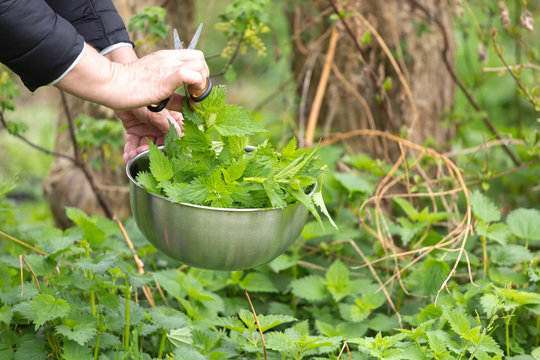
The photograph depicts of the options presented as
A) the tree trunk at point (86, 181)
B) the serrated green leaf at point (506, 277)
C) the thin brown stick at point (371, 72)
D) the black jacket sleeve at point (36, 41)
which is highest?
the black jacket sleeve at point (36, 41)

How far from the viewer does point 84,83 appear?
1364 millimetres

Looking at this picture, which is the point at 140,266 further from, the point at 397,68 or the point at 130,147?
the point at 397,68

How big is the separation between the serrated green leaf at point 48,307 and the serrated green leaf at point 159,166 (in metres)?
0.51

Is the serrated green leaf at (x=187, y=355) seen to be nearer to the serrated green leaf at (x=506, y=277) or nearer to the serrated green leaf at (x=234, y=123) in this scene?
the serrated green leaf at (x=234, y=123)

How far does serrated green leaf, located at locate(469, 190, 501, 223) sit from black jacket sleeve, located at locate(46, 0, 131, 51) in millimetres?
1305

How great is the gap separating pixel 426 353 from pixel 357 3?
1698 mm

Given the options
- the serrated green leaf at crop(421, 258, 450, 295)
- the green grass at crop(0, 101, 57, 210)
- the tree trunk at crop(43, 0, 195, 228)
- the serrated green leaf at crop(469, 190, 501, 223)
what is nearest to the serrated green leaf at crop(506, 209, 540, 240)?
the serrated green leaf at crop(469, 190, 501, 223)

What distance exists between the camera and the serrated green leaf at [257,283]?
2.12 m

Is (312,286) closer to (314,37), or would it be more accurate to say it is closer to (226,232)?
(226,232)

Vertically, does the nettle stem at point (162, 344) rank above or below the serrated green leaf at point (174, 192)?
below

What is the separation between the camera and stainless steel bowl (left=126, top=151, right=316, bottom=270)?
132cm

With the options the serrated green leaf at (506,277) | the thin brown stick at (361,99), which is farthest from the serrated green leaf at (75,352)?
the thin brown stick at (361,99)

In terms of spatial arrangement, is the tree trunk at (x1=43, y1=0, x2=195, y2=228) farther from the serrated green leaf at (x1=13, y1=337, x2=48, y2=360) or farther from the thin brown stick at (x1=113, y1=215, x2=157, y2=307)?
the serrated green leaf at (x1=13, y1=337, x2=48, y2=360)

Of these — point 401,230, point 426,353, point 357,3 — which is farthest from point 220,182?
point 357,3
